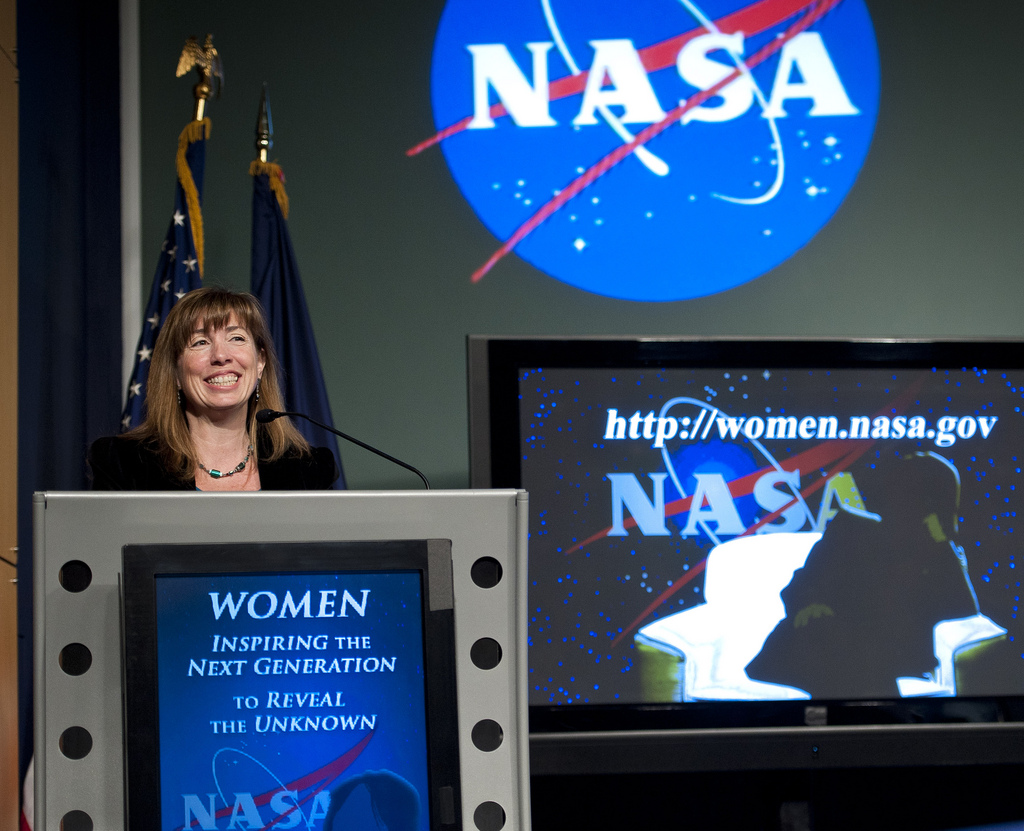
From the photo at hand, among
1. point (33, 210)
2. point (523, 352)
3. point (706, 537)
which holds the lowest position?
point (706, 537)

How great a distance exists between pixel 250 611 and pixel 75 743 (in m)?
0.16

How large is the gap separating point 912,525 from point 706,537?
0.40 meters

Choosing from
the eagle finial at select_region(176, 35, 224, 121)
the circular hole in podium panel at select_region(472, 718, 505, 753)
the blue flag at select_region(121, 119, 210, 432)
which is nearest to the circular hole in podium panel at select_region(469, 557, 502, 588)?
the circular hole in podium panel at select_region(472, 718, 505, 753)

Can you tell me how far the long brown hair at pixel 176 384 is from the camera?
1822mm

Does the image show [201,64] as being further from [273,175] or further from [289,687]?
[289,687]

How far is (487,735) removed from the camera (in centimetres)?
79

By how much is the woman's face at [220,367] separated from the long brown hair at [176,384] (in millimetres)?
19

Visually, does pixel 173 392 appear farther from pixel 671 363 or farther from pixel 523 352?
pixel 671 363

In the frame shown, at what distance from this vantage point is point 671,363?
190 centimetres

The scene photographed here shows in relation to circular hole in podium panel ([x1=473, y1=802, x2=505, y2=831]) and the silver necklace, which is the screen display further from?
circular hole in podium panel ([x1=473, y1=802, x2=505, y2=831])

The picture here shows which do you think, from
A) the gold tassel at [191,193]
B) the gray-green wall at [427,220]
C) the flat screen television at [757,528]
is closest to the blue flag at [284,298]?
the gold tassel at [191,193]

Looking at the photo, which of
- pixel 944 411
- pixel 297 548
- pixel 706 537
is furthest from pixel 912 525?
pixel 297 548

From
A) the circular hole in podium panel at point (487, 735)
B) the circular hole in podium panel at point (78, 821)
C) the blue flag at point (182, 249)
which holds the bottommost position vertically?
the circular hole in podium panel at point (78, 821)

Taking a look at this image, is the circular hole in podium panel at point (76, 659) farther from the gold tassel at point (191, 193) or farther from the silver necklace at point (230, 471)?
the gold tassel at point (191, 193)
